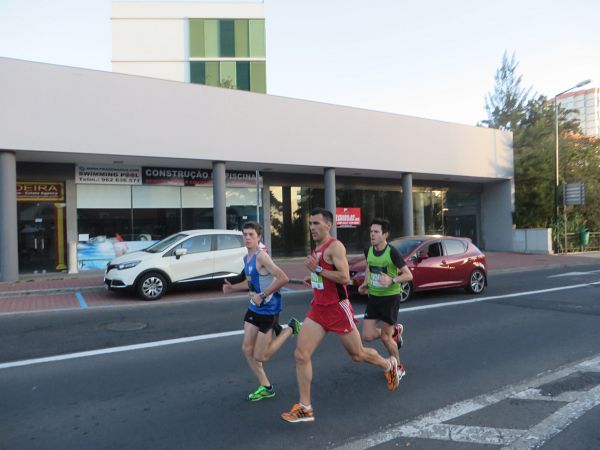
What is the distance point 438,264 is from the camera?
10.8 metres

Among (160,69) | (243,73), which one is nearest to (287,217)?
(243,73)

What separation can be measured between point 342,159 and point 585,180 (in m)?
18.4

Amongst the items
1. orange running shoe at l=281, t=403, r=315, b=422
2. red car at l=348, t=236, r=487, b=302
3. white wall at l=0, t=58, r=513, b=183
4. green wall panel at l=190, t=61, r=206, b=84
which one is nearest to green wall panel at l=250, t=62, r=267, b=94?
green wall panel at l=190, t=61, r=206, b=84

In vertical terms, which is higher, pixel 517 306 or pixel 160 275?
pixel 160 275

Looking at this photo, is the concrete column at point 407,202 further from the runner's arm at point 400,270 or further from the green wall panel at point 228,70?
the runner's arm at point 400,270

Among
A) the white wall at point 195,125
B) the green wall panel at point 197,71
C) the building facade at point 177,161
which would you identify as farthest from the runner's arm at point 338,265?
the green wall panel at point 197,71

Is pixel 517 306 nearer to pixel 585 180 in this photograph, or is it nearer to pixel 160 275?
pixel 160 275

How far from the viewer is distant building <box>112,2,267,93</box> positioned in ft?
102

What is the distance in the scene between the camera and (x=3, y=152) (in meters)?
13.5

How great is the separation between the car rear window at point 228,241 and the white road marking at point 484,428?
844cm

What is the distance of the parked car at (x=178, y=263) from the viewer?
1073 centimetres

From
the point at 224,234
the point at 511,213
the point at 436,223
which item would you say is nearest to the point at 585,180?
the point at 511,213

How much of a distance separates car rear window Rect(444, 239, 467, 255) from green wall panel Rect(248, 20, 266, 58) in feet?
78.8

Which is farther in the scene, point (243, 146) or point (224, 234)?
point (243, 146)
